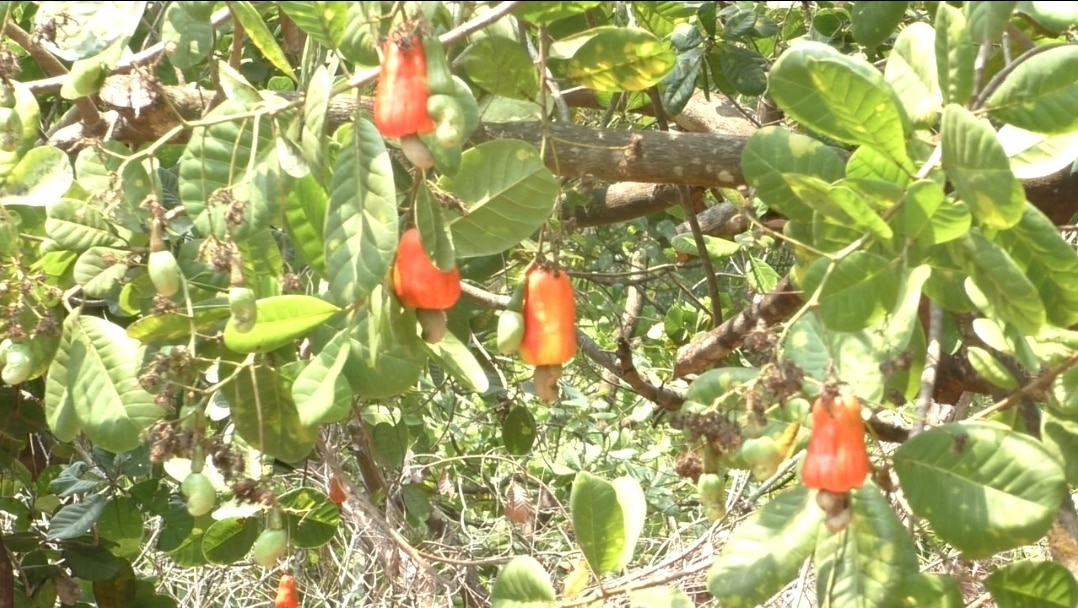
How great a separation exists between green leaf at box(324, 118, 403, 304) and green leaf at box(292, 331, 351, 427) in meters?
0.18

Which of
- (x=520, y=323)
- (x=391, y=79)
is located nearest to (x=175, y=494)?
(x=520, y=323)

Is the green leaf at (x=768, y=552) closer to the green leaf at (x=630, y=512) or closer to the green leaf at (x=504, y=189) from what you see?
the green leaf at (x=630, y=512)

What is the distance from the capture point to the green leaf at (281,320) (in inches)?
45.6

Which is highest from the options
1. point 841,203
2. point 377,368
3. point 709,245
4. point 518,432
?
point 841,203

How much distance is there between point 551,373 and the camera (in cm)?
114

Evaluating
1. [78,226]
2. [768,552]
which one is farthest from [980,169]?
[78,226]

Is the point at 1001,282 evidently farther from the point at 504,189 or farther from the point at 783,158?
→ the point at 504,189

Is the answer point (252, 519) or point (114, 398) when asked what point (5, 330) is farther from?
point (252, 519)

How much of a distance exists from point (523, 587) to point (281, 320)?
36cm

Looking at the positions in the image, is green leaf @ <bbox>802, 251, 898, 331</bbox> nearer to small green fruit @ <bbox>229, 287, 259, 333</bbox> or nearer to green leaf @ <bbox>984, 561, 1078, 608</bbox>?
green leaf @ <bbox>984, 561, 1078, 608</bbox>

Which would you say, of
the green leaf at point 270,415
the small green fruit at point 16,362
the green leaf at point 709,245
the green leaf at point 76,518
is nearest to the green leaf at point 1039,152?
the green leaf at point 270,415

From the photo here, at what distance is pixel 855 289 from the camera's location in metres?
1.03

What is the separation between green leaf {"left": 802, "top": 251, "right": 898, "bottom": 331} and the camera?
3.36 ft

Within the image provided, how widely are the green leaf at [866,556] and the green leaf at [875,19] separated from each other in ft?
1.29
